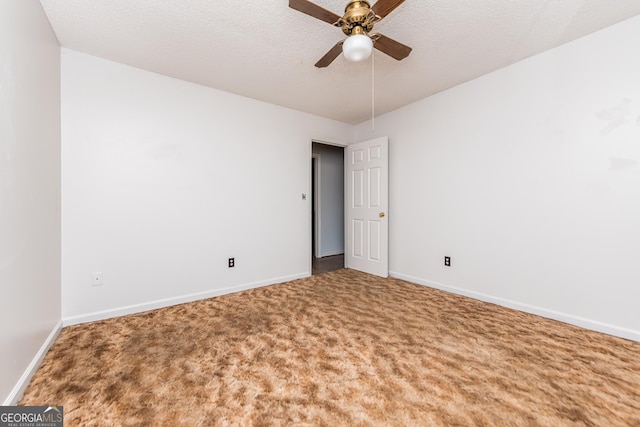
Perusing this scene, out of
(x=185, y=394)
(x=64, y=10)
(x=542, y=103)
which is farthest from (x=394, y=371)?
(x=64, y=10)

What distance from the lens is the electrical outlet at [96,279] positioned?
2.36 meters

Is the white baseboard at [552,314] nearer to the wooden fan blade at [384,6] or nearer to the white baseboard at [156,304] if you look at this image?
the white baseboard at [156,304]

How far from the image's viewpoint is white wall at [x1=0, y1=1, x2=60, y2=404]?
131 centimetres

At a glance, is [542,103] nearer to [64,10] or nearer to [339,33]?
[339,33]

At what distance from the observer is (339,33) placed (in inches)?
82.1

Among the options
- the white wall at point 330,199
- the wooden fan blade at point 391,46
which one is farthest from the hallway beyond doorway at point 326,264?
the wooden fan blade at point 391,46

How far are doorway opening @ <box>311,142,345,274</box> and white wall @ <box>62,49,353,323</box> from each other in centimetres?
147

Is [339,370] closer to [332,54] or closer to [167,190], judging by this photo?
[332,54]

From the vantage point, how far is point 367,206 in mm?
3975

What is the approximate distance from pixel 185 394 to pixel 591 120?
11.6ft

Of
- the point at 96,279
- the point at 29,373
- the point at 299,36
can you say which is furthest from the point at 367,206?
the point at 29,373

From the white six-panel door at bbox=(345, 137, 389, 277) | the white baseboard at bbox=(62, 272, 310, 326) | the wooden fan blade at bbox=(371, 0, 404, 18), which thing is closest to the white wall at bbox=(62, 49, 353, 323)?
the white baseboard at bbox=(62, 272, 310, 326)

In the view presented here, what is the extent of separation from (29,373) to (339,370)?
1.81 metres

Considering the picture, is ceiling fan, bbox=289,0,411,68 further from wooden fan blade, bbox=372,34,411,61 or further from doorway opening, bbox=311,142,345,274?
doorway opening, bbox=311,142,345,274
